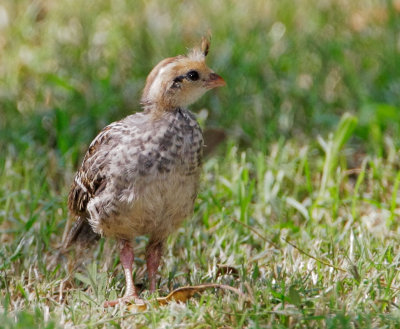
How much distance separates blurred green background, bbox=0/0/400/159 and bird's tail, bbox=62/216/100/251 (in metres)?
1.11

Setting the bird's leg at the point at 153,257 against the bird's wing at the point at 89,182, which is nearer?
the bird's wing at the point at 89,182

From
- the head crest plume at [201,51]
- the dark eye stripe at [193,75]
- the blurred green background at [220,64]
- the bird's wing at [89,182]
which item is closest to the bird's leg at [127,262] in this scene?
the bird's wing at [89,182]

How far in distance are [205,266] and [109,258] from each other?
642 millimetres

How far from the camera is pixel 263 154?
620 centimetres

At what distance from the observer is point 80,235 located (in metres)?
5.36

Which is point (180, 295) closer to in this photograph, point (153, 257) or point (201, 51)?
point (153, 257)

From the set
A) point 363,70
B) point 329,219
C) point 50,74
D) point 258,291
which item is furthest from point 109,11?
point 258,291

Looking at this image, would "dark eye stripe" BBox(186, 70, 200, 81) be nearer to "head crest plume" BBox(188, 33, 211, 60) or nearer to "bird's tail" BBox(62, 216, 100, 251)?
"head crest plume" BBox(188, 33, 211, 60)

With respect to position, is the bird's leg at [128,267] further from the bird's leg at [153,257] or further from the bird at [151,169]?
the bird's leg at [153,257]

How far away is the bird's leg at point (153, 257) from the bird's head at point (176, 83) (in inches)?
33.7

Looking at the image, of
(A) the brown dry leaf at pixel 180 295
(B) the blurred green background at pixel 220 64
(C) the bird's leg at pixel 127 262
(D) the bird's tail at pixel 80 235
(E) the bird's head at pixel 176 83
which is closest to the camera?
(A) the brown dry leaf at pixel 180 295

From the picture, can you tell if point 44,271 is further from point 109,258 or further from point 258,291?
point 258,291

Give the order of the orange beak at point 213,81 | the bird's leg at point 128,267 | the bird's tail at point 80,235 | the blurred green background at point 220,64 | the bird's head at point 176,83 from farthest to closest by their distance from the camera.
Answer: the blurred green background at point 220,64 → the bird's tail at point 80,235 → the orange beak at point 213,81 → the bird's head at point 176,83 → the bird's leg at point 128,267

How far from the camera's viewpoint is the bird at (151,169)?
4.62m
